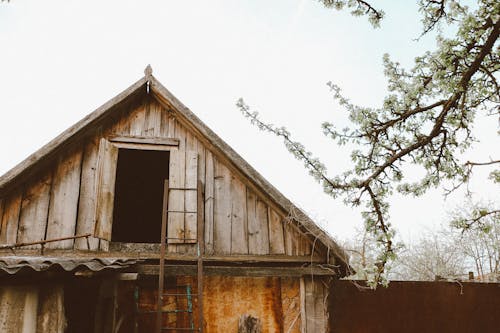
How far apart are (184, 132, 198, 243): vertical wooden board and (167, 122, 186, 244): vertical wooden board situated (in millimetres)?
50

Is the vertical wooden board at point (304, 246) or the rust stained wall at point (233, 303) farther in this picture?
the vertical wooden board at point (304, 246)

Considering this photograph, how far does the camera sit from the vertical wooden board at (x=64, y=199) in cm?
603

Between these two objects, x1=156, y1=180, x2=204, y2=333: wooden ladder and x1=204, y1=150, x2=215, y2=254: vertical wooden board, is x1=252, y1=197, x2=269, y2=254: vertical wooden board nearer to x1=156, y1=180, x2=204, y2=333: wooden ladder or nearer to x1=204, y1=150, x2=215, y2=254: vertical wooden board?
x1=204, y1=150, x2=215, y2=254: vertical wooden board

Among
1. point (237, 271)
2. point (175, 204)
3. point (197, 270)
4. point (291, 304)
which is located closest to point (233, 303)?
point (237, 271)

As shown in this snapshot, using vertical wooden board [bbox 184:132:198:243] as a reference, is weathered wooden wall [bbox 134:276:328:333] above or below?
below

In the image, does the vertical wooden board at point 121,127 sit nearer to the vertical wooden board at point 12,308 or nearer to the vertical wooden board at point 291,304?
the vertical wooden board at point 12,308

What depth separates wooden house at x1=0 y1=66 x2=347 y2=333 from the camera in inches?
231

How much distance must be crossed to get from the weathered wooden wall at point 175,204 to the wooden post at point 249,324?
92cm

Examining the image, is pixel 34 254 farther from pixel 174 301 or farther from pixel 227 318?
pixel 227 318

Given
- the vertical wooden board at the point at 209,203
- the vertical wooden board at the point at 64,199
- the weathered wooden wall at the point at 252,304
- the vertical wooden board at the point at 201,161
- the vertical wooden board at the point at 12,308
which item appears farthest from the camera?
the vertical wooden board at the point at 201,161

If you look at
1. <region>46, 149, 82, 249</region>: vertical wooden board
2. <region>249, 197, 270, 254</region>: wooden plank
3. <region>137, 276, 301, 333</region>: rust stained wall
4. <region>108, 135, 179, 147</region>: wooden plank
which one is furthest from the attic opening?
<region>137, 276, 301, 333</region>: rust stained wall

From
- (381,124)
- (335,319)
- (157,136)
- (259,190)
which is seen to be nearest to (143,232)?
(157,136)

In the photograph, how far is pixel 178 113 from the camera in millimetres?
6984

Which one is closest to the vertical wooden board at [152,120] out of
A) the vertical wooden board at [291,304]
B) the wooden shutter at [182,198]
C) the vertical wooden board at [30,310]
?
the wooden shutter at [182,198]
